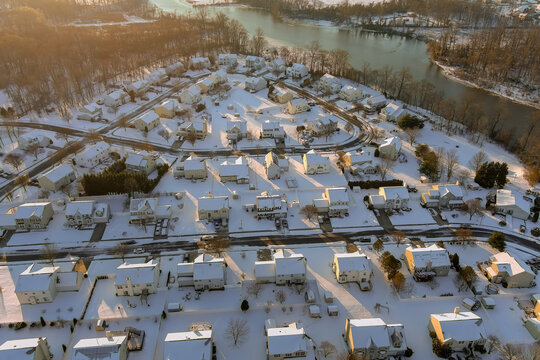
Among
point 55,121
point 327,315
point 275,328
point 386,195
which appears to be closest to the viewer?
point 275,328

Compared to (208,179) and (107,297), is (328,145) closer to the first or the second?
(208,179)

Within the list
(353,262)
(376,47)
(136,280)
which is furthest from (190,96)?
(376,47)

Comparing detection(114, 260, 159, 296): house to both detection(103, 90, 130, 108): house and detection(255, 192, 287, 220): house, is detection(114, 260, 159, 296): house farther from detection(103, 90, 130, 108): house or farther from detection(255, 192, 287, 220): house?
detection(103, 90, 130, 108): house

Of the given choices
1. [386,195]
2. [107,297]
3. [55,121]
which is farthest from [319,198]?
[55,121]

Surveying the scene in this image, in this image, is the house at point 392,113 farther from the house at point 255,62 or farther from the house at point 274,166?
the house at point 255,62

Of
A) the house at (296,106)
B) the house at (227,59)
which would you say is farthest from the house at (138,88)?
the house at (296,106)

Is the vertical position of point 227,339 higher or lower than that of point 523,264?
lower

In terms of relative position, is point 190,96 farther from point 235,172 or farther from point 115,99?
point 235,172
